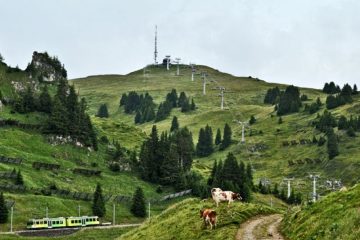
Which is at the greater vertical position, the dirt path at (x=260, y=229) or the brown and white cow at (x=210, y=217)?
the brown and white cow at (x=210, y=217)

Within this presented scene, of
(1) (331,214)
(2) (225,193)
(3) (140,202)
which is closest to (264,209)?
(2) (225,193)

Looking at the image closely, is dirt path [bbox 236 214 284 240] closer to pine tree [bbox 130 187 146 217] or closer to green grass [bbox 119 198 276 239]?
green grass [bbox 119 198 276 239]

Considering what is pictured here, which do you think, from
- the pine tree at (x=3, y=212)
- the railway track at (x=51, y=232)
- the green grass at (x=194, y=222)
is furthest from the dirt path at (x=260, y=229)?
the pine tree at (x=3, y=212)

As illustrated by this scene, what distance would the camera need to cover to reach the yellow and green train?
130000 mm

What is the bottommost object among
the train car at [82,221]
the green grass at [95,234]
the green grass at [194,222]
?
the green grass at [95,234]

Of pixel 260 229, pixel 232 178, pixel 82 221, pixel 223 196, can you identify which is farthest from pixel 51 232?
pixel 260 229

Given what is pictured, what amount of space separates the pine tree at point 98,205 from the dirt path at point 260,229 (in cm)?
9485

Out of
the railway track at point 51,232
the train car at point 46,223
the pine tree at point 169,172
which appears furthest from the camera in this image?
the pine tree at point 169,172

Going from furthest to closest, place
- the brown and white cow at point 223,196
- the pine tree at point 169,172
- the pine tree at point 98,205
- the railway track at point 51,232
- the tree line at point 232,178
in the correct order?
the pine tree at point 169,172 < the tree line at point 232,178 < the pine tree at point 98,205 < the railway track at point 51,232 < the brown and white cow at point 223,196

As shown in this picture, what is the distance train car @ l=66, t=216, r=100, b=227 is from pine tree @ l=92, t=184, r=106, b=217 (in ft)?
22.2

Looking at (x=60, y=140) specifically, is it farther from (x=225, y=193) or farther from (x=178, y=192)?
(x=225, y=193)

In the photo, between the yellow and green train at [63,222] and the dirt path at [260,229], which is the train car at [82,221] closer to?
the yellow and green train at [63,222]

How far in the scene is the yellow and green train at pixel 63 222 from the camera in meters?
130

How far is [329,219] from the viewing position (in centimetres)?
4059
